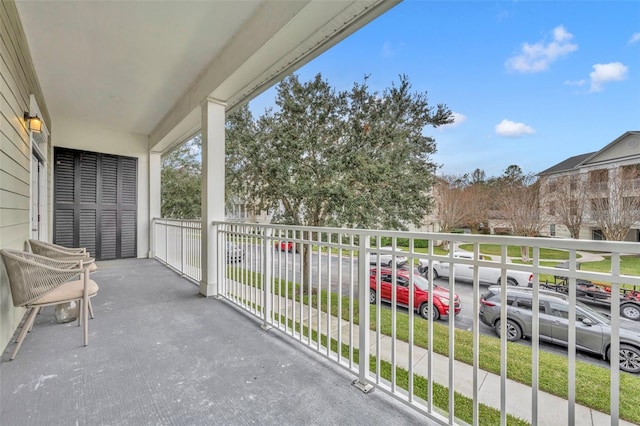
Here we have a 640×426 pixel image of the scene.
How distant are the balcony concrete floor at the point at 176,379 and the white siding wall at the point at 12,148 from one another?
377 millimetres

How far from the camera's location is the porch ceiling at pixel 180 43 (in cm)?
229

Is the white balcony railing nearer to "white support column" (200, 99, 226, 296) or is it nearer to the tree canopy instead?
"white support column" (200, 99, 226, 296)

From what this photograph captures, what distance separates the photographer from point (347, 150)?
22.1ft

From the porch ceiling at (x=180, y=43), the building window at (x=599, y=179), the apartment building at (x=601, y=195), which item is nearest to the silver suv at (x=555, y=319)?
the apartment building at (x=601, y=195)

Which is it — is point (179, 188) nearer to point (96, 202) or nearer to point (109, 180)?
point (109, 180)

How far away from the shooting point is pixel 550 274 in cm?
118

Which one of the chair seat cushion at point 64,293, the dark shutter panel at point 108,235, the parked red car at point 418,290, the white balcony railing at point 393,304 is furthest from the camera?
the dark shutter panel at point 108,235

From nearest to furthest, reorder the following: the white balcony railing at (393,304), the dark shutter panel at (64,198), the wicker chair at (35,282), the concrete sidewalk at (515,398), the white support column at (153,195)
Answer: the white balcony railing at (393,304)
the wicker chair at (35,282)
the concrete sidewalk at (515,398)
the dark shutter panel at (64,198)
the white support column at (153,195)

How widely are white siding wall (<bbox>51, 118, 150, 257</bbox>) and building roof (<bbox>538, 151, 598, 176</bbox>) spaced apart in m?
7.01

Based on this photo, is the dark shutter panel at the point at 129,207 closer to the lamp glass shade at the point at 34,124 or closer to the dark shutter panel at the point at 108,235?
the dark shutter panel at the point at 108,235

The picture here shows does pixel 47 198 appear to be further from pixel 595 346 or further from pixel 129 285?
pixel 595 346

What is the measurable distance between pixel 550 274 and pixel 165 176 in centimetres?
1100

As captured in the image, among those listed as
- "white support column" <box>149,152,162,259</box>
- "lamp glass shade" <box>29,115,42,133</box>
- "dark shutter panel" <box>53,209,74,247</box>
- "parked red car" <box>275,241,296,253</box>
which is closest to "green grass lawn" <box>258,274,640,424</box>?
"parked red car" <box>275,241,296,253</box>

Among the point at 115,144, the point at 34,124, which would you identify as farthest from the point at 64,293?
the point at 115,144
